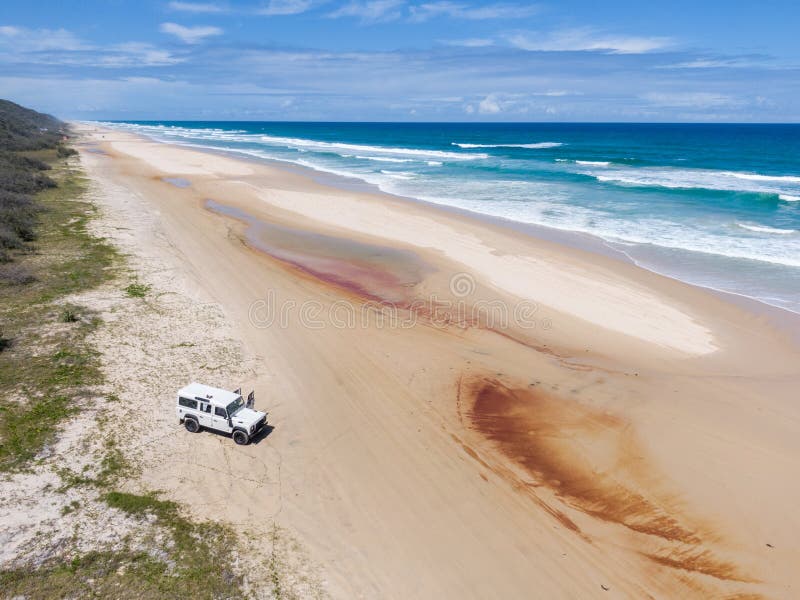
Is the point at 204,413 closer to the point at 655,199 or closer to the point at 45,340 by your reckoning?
the point at 45,340

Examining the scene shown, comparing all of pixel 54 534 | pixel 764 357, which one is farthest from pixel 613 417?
pixel 54 534

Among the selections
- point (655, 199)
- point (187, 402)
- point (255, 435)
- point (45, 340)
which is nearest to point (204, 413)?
point (187, 402)

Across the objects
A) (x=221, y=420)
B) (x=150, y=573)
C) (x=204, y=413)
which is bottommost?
(x=150, y=573)

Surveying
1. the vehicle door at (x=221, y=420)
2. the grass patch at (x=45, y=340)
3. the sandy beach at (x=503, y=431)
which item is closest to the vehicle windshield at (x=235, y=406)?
the vehicle door at (x=221, y=420)

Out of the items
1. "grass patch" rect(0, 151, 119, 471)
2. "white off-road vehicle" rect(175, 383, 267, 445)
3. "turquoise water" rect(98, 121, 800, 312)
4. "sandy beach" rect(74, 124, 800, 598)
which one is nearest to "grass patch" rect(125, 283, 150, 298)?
"grass patch" rect(0, 151, 119, 471)

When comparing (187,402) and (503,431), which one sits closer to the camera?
(187,402)

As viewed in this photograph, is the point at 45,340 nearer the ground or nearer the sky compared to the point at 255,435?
nearer the sky

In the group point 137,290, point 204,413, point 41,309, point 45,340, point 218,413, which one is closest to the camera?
point 218,413

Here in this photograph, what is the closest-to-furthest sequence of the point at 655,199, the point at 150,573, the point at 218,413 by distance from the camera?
the point at 150,573 < the point at 218,413 < the point at 655,199
